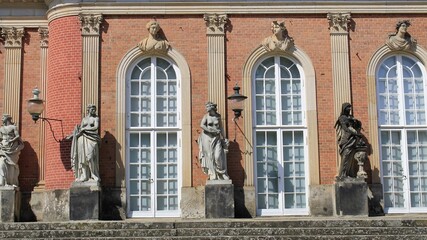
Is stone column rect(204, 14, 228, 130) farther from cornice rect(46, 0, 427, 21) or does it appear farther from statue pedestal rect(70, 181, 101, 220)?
statue pedestal rect(70, 181, 101, 220)

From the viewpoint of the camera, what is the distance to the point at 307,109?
62.2ft

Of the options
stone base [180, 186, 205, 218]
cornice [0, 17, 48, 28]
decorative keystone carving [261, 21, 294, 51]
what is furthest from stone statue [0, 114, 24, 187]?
decorative keystone carving [261, 21, 294, 51]

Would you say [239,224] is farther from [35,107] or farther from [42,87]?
[42,87]

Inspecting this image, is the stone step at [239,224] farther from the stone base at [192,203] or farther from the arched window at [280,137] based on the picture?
the arched window at [280,137]

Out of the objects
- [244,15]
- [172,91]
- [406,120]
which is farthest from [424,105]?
[172,91]

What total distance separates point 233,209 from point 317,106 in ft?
11.6

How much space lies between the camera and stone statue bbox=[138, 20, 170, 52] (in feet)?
61.9

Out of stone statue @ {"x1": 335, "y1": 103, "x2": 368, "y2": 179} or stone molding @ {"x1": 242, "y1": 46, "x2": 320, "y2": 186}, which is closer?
stone statue @ {"x1": 335, "y1": 103, "x2": 368, "y2": 179}

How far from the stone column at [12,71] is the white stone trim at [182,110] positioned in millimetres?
2938

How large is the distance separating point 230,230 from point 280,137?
524cm

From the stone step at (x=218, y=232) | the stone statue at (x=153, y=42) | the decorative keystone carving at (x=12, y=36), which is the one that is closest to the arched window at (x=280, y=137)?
the stone statue at (x=153, y=42)

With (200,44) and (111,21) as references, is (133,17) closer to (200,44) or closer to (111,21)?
(111,21)

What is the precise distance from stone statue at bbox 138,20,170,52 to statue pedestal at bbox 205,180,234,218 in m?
3.79

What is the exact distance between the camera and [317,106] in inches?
746
